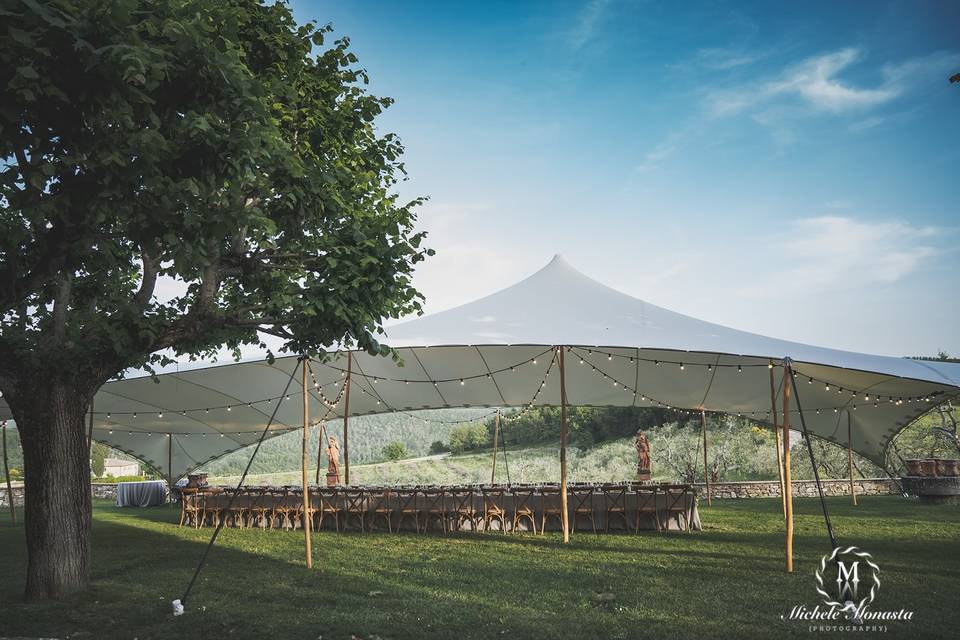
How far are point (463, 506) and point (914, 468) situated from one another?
11311 mm

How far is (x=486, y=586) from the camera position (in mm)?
5996

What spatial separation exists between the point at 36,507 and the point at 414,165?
5230mm

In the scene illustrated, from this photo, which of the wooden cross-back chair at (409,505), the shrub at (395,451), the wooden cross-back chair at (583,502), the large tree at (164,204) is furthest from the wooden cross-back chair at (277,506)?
the shrub at (395,451)

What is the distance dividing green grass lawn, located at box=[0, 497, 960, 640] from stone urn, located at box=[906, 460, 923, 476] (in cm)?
516

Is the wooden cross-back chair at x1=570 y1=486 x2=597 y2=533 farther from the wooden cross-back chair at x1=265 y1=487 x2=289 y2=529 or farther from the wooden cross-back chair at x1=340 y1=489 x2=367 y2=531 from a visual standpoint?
the wooden cross-back chair at x1=265 y1=487 x2=289 y2=529

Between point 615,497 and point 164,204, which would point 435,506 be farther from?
point 164,204

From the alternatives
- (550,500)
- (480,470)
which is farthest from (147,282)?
(480,470)

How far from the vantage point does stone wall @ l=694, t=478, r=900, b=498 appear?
17.1 m

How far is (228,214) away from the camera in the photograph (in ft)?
13.6

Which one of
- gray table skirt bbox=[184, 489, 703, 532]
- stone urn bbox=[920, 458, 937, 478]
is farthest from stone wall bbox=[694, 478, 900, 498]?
gray table skirt bbox=[184, 489, 703, 532]

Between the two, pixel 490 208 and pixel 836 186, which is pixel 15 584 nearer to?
pixel 490 208

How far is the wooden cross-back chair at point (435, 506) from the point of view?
10469mm

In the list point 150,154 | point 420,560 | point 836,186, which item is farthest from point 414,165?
point 836,186

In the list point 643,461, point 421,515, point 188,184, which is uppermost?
point 188,184
